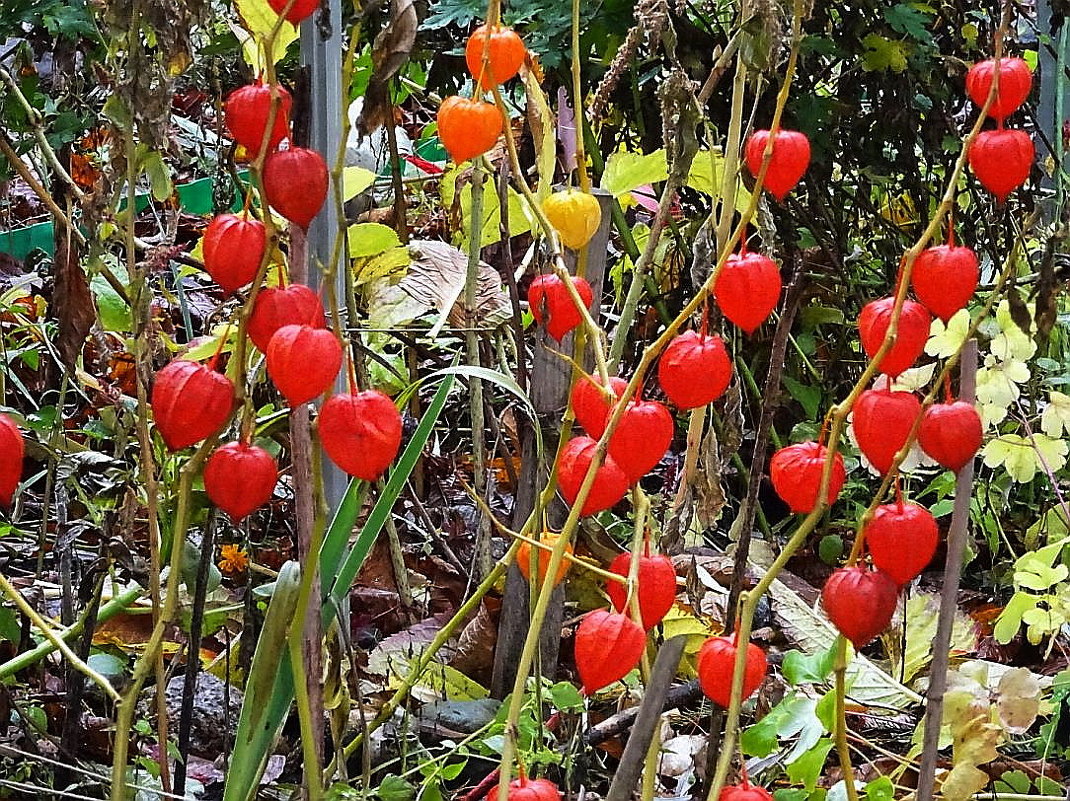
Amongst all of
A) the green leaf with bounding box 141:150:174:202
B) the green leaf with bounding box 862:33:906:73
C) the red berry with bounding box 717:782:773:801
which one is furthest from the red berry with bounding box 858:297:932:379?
the green leaf with bounding box 862:33:906:73

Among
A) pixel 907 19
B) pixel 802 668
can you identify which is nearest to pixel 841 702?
pixel 802 668

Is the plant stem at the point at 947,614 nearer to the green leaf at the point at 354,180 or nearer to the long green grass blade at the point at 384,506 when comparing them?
the long green grass blade at the point at 384,506

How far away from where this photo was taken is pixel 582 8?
1298 millimetres

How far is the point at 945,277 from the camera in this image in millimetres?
668

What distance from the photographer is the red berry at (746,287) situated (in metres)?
0.68

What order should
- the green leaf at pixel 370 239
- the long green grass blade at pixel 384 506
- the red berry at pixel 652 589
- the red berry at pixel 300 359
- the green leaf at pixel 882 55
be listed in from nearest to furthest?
the red berry at pixel 300 359 → the red berry at pixel 652 589 → the long green grass blade at pixel 384 506 → the green leaf at pixel 370 239 → the green leaf at pixel 882 55

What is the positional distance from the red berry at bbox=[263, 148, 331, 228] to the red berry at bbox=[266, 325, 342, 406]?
7cm

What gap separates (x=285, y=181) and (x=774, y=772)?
773 mm

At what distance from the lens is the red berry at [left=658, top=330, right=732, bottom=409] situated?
660 mm

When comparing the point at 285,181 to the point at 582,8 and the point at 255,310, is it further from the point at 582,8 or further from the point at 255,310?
the point at 582,8

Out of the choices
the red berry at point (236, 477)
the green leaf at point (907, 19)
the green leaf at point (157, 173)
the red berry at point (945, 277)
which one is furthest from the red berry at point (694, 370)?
the green leaf at point (907, 19)

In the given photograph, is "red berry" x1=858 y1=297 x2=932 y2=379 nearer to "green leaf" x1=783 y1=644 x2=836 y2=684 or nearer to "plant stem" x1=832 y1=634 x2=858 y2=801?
"plant stem" x1=832 y1=634 x2=858 y2=801

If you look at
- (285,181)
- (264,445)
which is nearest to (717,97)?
(264,445)

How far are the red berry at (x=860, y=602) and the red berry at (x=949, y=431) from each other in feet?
0.25
